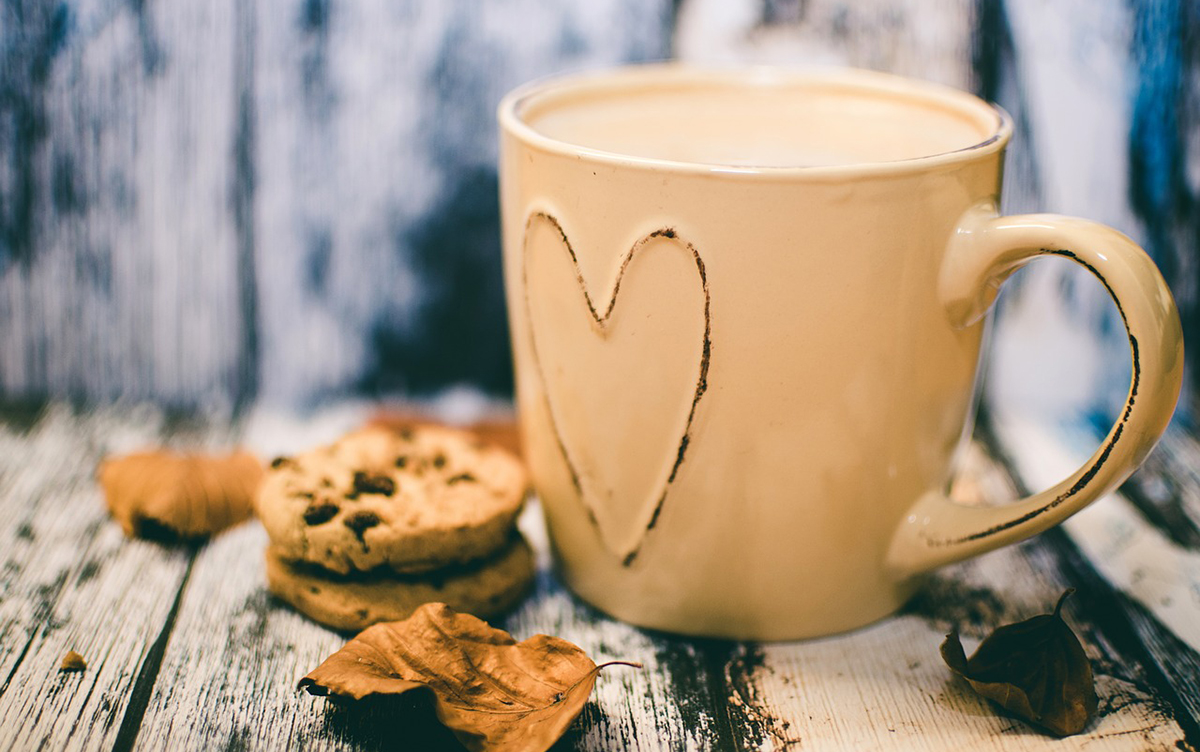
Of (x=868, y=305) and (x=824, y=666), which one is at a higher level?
(x=868, y=305)

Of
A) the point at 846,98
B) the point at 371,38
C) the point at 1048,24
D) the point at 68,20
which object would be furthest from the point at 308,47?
the point at 1048,24

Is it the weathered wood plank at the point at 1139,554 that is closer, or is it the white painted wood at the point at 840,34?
the weathered wood plank at the point at 1139,554

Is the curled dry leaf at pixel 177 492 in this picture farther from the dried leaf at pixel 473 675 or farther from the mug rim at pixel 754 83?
the mug rim at pixel 754 83

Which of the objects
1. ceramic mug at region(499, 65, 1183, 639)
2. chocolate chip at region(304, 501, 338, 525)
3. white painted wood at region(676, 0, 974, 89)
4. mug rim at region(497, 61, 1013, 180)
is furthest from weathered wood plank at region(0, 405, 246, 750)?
white painted wood at region(676, 0, 974, 89)

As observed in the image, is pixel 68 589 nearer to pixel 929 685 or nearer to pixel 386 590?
pixel 386 590

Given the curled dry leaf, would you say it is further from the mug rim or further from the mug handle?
the mug handle

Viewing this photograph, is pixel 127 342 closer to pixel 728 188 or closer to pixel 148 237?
pixel 148 237

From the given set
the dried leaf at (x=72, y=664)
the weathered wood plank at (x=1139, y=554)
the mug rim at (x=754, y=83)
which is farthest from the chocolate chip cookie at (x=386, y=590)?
the weathered wood plank at (x=1139, y=554)
